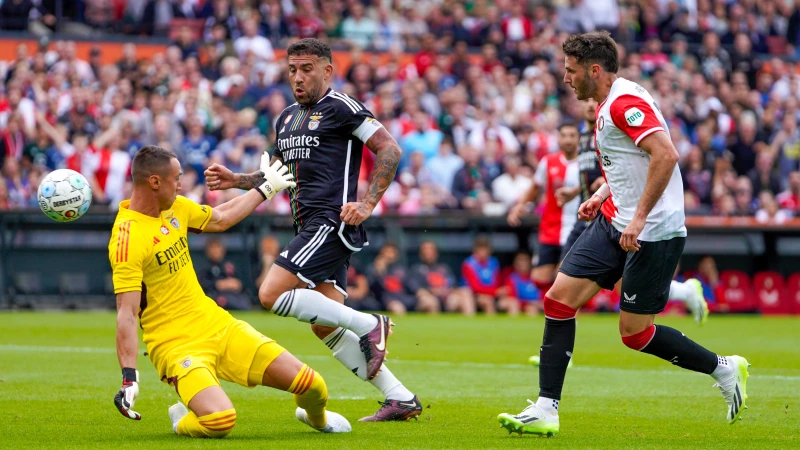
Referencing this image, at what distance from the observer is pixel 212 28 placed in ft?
74.5

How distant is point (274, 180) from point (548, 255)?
276 inches

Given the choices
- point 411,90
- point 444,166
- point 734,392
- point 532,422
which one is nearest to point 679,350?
point 734,392

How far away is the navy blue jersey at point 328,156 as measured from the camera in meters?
7.87

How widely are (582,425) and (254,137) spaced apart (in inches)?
520

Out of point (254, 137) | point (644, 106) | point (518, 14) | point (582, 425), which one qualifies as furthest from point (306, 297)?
point (518, 14)

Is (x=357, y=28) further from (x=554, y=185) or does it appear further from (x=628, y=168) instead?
(x=628, y=168)

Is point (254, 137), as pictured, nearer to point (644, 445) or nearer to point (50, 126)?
point (50, 126)

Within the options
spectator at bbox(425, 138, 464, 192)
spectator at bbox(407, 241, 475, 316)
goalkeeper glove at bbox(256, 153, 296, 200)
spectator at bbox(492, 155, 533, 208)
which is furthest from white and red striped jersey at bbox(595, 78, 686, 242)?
spectator at bbox(425, 138, 464, 192)

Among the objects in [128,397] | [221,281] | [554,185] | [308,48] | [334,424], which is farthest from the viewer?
[221,281]

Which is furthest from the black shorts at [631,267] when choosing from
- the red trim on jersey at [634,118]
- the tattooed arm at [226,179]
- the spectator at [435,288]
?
the spectator at [435,288]

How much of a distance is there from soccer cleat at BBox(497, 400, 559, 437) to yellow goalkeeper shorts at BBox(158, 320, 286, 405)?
4.63 ft

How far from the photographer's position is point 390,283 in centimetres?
1942

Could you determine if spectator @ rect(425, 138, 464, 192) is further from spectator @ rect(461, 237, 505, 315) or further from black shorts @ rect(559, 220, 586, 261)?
black shorts @ rect(559, 220, 586, 261)

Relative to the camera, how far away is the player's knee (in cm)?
660
